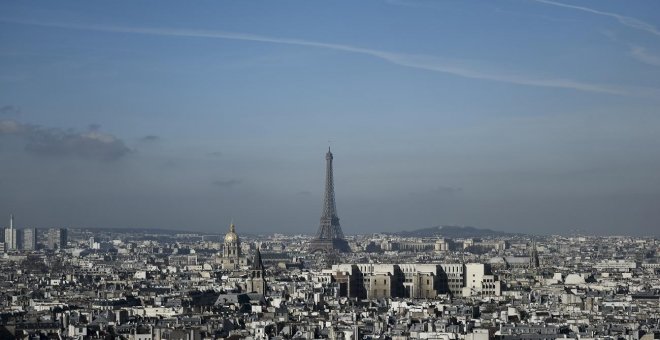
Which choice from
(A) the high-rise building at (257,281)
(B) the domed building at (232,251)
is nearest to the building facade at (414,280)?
(A) the high-rise building at (257,281)

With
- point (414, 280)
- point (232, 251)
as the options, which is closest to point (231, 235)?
point (232, 251)

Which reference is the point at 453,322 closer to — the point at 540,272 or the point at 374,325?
the point at 374,325

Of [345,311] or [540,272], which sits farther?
[540,272]

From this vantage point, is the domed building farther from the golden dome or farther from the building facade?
the building facade

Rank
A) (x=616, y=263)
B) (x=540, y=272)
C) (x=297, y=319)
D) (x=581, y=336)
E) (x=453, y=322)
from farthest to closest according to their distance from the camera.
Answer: (x=616, y=263) → (x=540, y=272) → (x=297, y=319) → (x=453, y=322) → (x=581, y=336)

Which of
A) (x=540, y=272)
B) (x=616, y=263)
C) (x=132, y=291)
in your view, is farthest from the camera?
(x=616, y=263)

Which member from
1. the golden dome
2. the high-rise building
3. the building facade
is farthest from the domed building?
the high-rise building

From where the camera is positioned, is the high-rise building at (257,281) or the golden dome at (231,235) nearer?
the high-rise building at (257,281)

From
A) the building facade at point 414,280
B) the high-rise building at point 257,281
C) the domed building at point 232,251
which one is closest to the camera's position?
the high-rise building at point 257,281

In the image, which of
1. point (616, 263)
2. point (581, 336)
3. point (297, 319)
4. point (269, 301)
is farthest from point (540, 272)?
point (581, 336)

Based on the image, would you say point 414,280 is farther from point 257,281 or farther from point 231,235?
point 231,235

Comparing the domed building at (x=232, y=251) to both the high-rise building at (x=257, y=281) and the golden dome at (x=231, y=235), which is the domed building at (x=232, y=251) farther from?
the high-rise building at (x=257, y=281)
